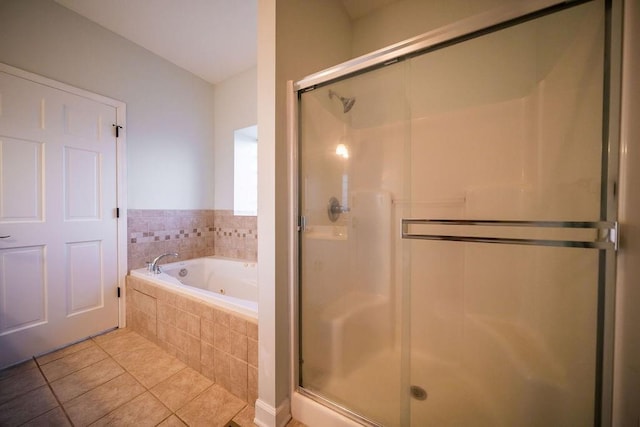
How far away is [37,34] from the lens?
157cm

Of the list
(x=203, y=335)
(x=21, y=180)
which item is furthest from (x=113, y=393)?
(x=21, y=180)

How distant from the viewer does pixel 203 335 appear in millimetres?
1394

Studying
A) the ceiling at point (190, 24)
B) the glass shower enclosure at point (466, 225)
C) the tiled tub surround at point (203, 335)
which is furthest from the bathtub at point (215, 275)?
the ceiling at point (190, 24)

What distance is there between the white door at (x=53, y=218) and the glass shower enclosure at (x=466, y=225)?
1.88m

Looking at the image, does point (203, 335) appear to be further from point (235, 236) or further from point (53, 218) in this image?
point (53, 218)

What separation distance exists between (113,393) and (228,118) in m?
2.50

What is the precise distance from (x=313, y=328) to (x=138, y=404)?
1019 mm

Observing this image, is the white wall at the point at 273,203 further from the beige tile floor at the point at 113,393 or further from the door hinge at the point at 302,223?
the beige tile floor at the point at 113,393

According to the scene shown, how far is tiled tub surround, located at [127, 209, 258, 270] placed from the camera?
2.10 metres

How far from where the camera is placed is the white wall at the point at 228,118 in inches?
94.6

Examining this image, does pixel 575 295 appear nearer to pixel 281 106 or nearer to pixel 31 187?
pixel 281 106

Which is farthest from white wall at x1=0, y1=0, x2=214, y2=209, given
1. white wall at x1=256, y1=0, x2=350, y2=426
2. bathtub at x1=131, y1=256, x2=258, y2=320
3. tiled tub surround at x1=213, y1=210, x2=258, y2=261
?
white wall at x1=256, y1=0, x2=350, y2=426

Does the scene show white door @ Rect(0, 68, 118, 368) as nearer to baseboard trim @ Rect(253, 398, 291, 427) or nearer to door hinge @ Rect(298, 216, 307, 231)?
baseboard trim @ Rect(253, 398, 291, 427)

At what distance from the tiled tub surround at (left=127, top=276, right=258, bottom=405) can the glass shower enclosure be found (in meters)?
0.31
